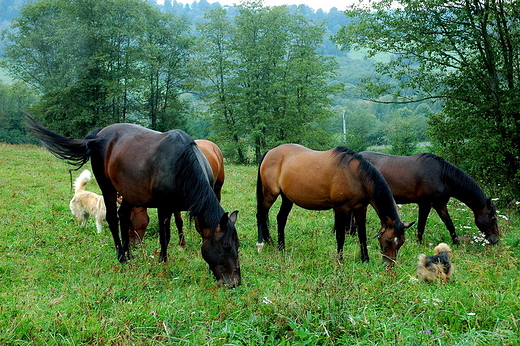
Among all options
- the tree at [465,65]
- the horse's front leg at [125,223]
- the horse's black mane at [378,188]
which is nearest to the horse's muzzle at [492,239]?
the horse's black mane at [378,188]

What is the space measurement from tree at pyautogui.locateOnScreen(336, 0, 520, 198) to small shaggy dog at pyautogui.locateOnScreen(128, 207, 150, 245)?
8.96 metres

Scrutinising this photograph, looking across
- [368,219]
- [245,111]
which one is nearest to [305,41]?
[245,111]

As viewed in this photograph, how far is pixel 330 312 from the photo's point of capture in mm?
3291

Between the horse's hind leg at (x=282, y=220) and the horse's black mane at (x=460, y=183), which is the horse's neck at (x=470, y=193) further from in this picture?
the horse's hind leg at (x=282, y=220)

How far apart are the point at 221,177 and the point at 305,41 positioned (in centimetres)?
2736

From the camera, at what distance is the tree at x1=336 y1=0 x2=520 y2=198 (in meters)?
10.4

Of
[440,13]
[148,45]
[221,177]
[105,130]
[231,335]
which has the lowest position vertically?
[231,335]

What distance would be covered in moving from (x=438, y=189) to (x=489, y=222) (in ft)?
3.80

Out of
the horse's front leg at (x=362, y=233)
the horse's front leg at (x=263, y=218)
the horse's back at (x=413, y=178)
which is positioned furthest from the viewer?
the horse's back at (x=413, y=178)

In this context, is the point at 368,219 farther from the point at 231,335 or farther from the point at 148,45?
the point at 148,45

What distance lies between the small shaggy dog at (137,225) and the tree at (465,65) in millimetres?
8958

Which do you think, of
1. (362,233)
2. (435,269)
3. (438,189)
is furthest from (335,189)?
(438,189)

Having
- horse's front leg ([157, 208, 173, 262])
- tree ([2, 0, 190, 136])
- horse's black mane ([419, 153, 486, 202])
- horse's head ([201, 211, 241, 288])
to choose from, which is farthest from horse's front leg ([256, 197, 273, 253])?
tree ([2, 0, 190, 136])

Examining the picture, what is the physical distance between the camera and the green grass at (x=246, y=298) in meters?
3.14
